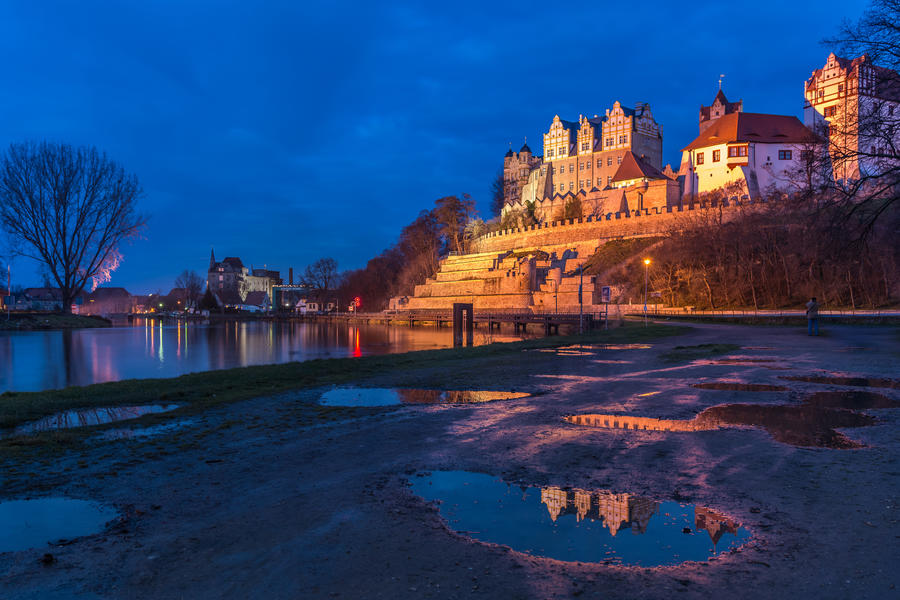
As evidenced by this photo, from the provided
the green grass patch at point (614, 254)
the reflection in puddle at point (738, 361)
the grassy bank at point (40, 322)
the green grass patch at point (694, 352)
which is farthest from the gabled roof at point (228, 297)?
the reflection in puddle at point (738, 361)

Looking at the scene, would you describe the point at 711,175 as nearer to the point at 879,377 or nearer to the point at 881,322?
the point at 881,322

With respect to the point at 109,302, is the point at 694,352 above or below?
below

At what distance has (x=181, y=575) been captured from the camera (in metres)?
4.04

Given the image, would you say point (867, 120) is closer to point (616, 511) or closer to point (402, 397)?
point (402, 397)

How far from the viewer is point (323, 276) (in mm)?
140500

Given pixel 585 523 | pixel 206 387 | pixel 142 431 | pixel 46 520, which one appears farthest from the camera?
pixel 206 387

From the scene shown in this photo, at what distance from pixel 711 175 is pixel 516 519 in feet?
270

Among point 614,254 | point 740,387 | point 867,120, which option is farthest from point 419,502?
point 614,254

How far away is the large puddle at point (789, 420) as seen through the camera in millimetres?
7855

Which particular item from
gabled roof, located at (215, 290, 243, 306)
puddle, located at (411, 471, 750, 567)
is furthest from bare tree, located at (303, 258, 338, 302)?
puddle, located at (411, 471, 750, 567)

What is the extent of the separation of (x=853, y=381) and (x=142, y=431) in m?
14.4

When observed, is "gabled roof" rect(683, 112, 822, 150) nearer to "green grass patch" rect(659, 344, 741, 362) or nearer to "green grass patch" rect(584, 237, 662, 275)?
"green grass patch" rect(584, 237, 662, 275)

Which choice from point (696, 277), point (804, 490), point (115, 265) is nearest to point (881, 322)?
point (696, 277)

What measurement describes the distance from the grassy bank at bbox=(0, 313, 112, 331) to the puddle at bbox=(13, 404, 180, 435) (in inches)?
2204
